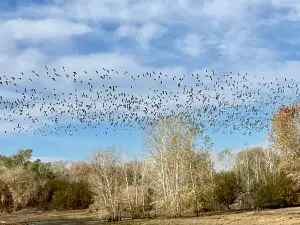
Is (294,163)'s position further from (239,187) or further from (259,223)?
(239,187)

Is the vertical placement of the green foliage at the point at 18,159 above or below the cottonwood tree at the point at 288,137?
above

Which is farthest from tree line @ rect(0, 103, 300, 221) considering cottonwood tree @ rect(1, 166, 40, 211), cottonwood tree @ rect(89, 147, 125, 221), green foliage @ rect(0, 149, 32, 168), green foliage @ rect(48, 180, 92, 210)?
green foliage @ rect(0, 149, 32, 168)

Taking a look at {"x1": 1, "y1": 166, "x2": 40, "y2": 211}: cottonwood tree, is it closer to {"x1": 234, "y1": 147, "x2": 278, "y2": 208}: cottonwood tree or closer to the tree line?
the tree line

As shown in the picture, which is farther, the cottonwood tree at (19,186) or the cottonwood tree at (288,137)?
the cottonwood tree at (19,186)

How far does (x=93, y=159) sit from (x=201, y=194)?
1655 centimetres

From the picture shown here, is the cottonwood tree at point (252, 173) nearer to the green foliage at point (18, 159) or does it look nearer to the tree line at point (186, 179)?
the tree line at point (186, 179)

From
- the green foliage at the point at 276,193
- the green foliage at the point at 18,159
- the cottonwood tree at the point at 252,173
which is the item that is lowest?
the green foliage at the point at 276,193

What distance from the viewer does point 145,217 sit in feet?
209

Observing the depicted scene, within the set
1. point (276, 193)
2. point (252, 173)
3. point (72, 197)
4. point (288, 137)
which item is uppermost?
point (288, 137)

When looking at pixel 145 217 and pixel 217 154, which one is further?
pixel 217 154

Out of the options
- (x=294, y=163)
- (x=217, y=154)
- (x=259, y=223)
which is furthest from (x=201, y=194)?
(x=217, y=154)

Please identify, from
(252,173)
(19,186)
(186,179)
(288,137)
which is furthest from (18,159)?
(288,137)

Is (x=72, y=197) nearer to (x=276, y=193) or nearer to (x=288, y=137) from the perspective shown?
(x=276, y=193)

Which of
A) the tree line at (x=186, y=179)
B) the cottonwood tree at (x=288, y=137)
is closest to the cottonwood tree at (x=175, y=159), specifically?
the tree line at (x=186, y=179)
